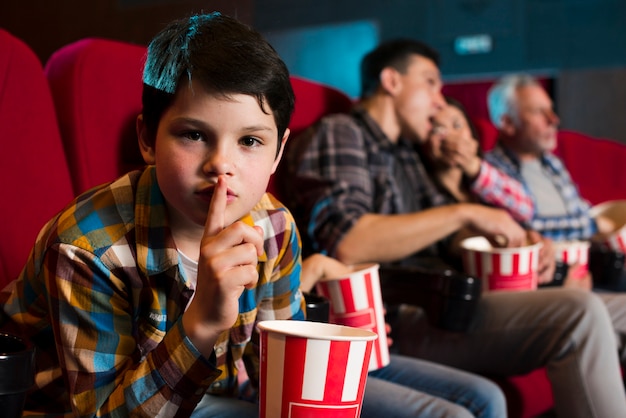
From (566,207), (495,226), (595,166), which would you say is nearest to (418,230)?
(495,226)

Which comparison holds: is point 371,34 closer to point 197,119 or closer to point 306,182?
point 306,182

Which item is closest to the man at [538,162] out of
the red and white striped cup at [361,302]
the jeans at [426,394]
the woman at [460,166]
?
the woman at [460,166]

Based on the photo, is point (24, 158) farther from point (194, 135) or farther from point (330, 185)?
point (330, 185)

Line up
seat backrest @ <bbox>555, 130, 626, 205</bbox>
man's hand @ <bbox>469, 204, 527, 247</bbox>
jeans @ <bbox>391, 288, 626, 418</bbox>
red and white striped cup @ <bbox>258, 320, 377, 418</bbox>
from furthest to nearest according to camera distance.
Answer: seat backrest @ <bbox>555, 130, 626, 205</bbox>
man's hand @ <bbox>469, 204, 527, 247</bbox>
jeans @ <bbox>391, 288, 626, 418</bbox>
red and white striped cup @ <bbox>258, 320, 377, 418</bbox>

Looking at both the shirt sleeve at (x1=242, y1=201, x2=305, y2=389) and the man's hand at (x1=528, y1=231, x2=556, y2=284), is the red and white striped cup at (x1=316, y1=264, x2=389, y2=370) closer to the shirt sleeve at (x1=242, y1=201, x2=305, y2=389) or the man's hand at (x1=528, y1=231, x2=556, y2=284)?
the shirt sleeve at (x1=242, y1=201, x2=305, y2=389)

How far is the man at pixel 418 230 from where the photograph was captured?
57.6 inches

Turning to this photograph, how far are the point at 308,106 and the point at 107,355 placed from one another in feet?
3.65

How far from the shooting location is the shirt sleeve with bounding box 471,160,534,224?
2.14 metres

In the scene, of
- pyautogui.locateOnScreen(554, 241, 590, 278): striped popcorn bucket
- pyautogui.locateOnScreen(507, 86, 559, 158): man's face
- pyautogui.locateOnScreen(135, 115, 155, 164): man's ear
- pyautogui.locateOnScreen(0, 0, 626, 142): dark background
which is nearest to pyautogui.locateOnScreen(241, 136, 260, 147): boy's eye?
pyautogui.locateOnScreen(135, 115, 155, 164): man's ear

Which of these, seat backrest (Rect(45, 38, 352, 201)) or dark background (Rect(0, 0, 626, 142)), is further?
dark background (Rect(0, 0, 626, 142))

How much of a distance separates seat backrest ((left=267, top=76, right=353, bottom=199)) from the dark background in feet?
6.11

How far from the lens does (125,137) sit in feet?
4.38

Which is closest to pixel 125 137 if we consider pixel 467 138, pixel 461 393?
pixel 461 393

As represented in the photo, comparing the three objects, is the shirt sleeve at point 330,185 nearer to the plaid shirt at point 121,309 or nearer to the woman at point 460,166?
the woman at point 460,166
